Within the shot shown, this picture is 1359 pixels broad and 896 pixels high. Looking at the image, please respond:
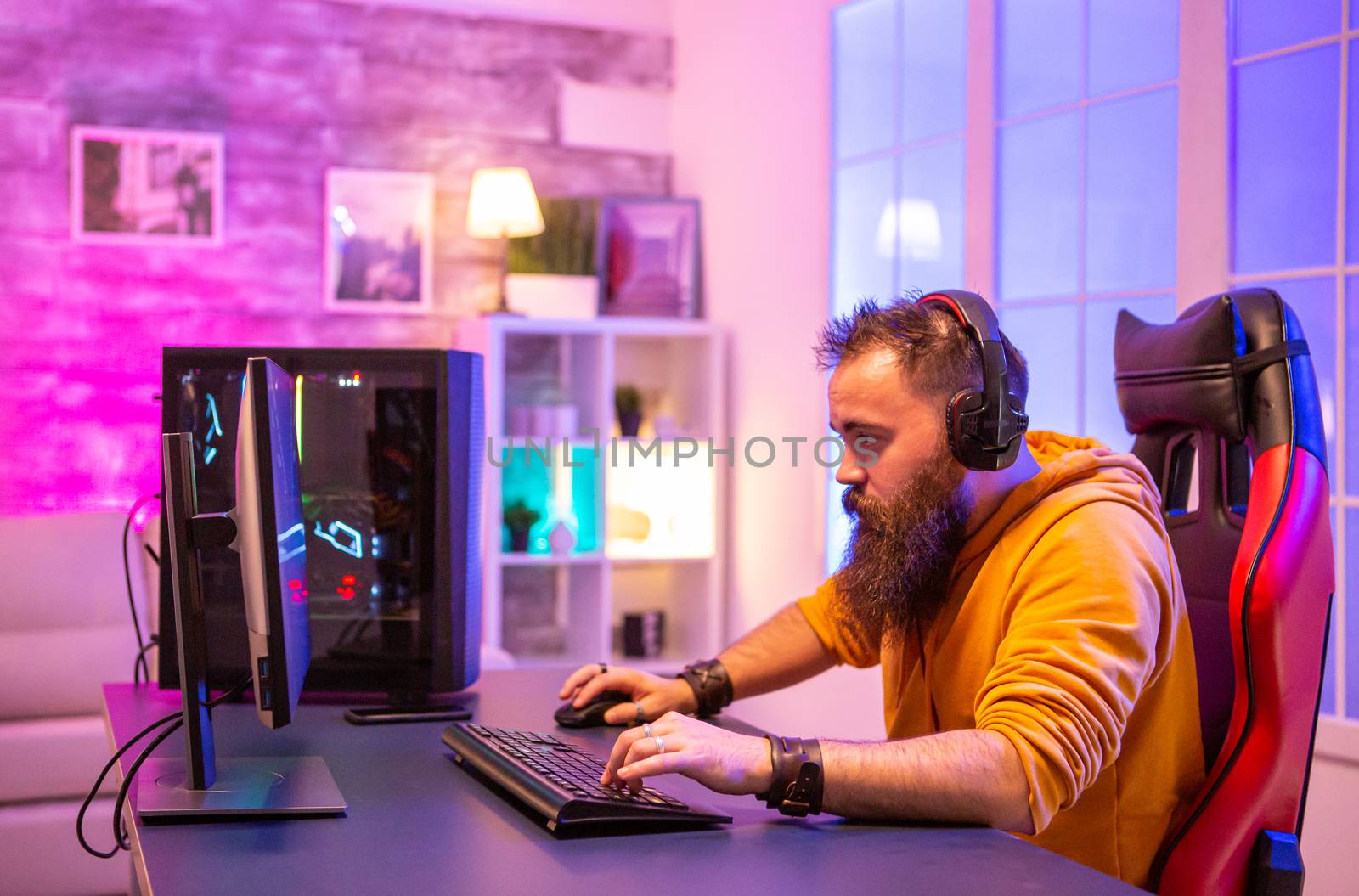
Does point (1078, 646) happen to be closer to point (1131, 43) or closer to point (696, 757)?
point (696, 757)

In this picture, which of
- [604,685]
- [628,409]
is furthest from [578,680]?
[628,409]

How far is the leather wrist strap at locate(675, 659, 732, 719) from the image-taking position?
1.98 metres

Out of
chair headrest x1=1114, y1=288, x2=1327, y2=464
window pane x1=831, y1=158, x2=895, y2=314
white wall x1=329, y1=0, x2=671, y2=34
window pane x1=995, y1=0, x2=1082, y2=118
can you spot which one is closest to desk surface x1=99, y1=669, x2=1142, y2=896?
chair headrest x1=1114, y1=288, x2=1327, y2=464

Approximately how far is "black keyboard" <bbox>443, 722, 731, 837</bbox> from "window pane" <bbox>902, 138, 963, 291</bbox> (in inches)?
101

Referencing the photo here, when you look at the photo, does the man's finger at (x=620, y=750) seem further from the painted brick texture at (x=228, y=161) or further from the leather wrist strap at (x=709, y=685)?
the painted brick texture at (x=228, y=161)

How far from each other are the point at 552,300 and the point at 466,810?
11.2 feet

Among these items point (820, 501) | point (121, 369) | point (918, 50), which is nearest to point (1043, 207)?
point (918, 50)

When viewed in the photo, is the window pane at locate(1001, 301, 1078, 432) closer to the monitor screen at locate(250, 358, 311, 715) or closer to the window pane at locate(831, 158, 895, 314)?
the window pane at locate(831, 158, 895, 314)

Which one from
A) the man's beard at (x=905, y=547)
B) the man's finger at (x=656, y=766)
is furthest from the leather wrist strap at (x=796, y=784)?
the man's beard at (x=905, y=547)

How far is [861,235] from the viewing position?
425 cm

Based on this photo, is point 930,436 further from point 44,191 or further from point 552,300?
point 44,191

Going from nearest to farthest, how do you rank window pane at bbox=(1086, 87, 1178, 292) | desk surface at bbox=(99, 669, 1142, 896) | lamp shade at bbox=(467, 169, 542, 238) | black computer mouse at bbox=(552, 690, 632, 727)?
desk surface at bbox=(99, 669, 1142, 896) → black computer mouse at bbox=(552, 690, 632, 727) → window pane at bbox=(1086, 87, 1178, 292) → lamp shade at bbox=(467, 169, 542, 238)

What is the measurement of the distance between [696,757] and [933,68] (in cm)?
311

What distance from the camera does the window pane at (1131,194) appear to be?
3115 millimetres
